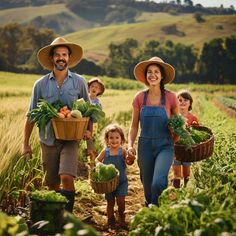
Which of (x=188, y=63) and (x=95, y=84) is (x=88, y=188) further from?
(x=188, y=63)

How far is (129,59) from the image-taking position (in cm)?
8119

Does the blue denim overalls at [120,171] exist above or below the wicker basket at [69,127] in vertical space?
below

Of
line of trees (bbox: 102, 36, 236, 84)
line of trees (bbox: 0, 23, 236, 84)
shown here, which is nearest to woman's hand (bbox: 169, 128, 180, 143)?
line of trees (bbox: 0, 23, 236, 84)

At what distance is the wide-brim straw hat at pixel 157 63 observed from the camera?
16.3 feet

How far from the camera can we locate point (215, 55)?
240 ft

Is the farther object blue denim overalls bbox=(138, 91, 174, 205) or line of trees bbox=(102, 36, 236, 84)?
line of trees bbox=(102, 36, 236, 84)

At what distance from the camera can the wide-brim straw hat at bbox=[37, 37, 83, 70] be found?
487cm

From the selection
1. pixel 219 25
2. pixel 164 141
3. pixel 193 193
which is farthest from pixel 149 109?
pixel 219 25

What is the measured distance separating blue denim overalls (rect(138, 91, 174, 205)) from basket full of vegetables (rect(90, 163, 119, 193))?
1.07ft

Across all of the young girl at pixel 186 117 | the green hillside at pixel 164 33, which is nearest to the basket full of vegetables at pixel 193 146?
the young girl at pixel 186 117

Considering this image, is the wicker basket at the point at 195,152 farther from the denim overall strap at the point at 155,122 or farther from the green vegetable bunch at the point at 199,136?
the denim overall strap at the point at 155,122

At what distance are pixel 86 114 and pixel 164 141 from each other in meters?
0.85

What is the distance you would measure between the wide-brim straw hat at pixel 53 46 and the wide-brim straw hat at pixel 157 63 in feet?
2.17

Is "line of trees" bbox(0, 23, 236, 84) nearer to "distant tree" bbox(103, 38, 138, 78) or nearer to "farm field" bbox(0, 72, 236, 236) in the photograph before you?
"distant tree" bbox(103, 38, 138, 78)
